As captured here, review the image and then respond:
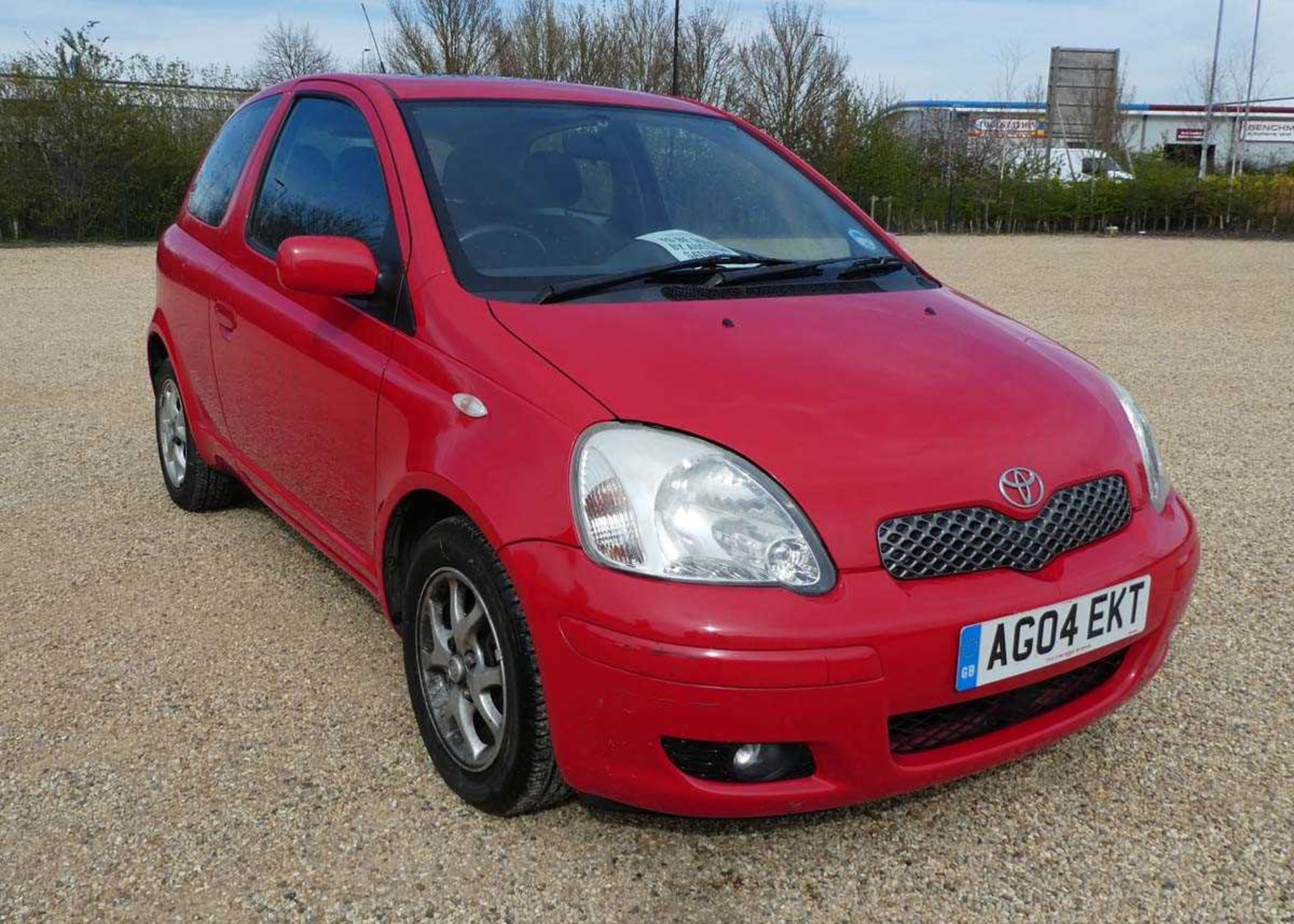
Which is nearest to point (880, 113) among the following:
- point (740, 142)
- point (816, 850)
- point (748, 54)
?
point (748, 54)

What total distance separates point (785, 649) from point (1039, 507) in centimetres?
61

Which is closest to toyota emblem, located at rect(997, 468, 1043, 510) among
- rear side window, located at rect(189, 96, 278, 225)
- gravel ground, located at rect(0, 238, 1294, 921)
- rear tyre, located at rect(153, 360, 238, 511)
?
gravel ground, located at rect(0, 238, 1294, 921)

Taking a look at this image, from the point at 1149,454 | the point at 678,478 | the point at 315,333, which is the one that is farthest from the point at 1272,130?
the point at 678,478

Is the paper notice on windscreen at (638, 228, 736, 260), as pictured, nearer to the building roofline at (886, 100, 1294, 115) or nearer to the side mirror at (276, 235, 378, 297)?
the side mirror at (276, 235, 378, 297)

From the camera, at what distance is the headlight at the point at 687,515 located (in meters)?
2.01

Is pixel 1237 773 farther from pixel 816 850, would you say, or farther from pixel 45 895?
pixel 45 895

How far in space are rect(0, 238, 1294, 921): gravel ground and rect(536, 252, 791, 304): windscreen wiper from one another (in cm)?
113

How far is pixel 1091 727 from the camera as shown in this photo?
2.86 meters

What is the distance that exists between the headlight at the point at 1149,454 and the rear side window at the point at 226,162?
280 centimetres

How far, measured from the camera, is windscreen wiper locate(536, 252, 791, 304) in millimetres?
2578

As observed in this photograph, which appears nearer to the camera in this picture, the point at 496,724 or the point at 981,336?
the point at 496,724

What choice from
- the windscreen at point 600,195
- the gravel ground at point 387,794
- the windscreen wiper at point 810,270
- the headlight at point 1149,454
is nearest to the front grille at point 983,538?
the headlight at point 1149,454

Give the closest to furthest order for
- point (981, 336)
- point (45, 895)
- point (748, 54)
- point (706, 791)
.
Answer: point (706, 791), point (45, 895), point (981, 336), point (748, 54)

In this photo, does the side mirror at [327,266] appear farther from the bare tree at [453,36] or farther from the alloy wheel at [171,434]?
the bare tree at [453,36]
